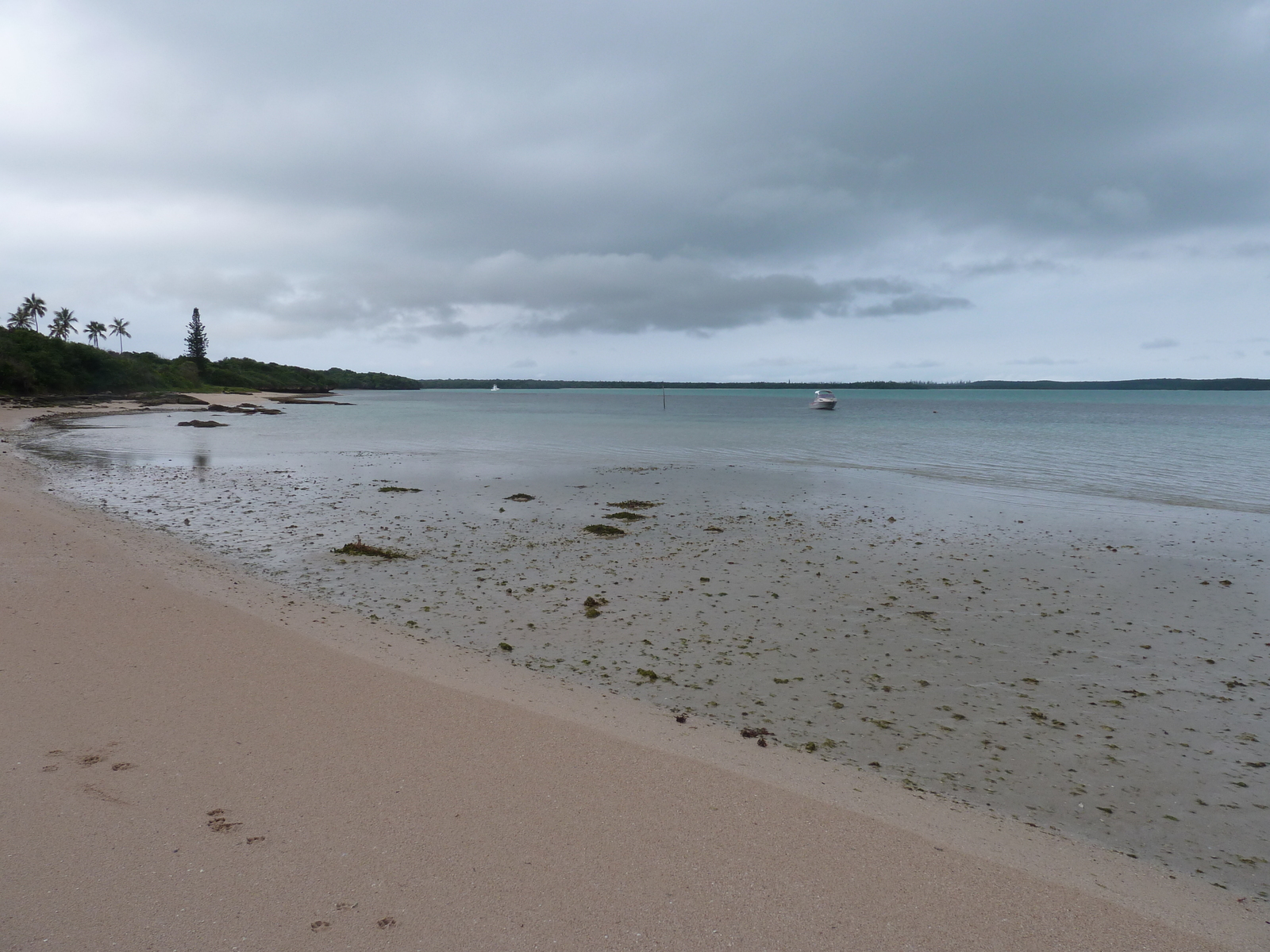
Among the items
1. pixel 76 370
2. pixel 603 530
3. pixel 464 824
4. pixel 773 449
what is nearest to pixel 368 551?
pixel 603 530

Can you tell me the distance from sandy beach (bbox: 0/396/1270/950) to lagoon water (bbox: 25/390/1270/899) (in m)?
0.38

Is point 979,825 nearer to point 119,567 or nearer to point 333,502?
point 119,567

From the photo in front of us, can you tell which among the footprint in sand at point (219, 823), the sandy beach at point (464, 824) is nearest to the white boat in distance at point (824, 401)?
the sandy beach at point (464, 824)

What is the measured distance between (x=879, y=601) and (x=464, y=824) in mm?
8213

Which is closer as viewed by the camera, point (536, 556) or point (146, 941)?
point (146, 941)

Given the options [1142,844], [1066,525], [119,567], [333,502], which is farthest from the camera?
[333,502]

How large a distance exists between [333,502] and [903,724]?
56.9 feet

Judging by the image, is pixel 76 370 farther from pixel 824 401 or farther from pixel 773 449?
pixel 824 401

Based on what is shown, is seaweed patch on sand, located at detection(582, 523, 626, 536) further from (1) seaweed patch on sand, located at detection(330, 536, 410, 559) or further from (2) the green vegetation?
(2) the green vegetation

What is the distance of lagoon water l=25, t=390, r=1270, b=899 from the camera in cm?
616

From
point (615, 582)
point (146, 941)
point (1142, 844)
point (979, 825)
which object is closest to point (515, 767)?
point (146, 941)

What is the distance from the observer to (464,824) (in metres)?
4.53

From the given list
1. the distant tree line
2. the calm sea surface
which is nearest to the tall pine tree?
the distant tree line

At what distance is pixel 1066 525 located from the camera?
701 inches
